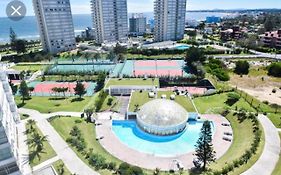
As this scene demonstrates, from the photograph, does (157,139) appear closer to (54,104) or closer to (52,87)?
(54,104)

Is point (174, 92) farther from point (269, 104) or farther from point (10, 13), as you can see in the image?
point (10, 13)

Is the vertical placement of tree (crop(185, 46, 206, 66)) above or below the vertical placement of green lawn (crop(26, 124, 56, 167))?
above

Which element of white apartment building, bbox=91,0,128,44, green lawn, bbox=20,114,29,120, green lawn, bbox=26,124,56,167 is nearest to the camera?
green lawn, bbox=26,124,56,167

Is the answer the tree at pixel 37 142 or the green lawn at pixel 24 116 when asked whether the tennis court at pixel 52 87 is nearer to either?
the green lawn at pixel 24 116

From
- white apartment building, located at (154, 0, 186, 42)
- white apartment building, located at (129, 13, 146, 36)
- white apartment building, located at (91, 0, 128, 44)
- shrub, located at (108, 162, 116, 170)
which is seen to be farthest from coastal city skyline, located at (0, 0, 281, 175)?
white apartment building, located at (129, 13, 146, 36)

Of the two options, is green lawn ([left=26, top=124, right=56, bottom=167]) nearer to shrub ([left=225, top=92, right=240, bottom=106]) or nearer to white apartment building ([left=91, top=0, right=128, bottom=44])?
shrub ([left=225, top=92, right=240, bottom=106])

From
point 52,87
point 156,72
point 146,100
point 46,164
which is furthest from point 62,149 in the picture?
point 156,72

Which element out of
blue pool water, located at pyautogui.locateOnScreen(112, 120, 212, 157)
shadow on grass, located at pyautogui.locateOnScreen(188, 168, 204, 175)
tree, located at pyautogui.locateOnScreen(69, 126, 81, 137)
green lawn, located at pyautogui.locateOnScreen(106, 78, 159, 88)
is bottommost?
blue pool water, located at pyautogui.locateOnScreen(112, 120, 212, 157)
